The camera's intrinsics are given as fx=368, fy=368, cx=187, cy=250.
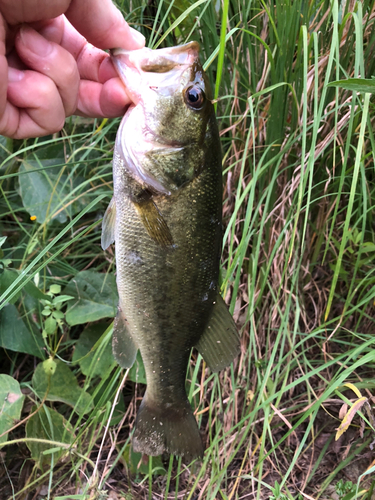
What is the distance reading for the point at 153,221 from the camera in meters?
1.08

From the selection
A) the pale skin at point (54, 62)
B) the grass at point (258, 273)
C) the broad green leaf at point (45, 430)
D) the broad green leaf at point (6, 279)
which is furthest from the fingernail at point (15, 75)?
the broad green leaf at point (45, 430)

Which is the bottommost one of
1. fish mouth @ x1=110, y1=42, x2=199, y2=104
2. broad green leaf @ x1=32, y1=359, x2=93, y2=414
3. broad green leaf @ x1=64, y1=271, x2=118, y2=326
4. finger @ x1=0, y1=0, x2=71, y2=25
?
broad green leaf @ x1=32, y1=359, x2=93, y2=414

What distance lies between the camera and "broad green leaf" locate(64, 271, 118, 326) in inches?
72.7

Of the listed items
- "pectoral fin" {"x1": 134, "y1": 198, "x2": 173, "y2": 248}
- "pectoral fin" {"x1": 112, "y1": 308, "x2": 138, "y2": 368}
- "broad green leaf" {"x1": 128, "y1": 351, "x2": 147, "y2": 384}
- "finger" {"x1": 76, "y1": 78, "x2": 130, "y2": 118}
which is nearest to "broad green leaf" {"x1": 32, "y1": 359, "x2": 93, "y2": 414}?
"broad green leaf" {"x1": 128, "y1": 351, "x2": 147, "y2": 384}

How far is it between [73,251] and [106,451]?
1098 millimetres

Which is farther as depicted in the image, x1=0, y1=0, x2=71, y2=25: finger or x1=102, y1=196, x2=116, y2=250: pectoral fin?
x1=102, y1=196, x2=116, y2=250: pectoral fin

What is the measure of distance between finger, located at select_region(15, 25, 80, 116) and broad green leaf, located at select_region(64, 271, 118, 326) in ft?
3.15

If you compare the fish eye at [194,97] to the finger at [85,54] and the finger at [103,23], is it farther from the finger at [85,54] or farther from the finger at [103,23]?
the finger at [85,54]

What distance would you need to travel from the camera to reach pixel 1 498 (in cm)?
178

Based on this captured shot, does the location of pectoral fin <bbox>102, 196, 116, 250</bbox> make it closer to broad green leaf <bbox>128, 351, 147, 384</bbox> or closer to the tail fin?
the tail fin

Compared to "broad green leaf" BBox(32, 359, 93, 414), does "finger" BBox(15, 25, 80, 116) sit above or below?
above

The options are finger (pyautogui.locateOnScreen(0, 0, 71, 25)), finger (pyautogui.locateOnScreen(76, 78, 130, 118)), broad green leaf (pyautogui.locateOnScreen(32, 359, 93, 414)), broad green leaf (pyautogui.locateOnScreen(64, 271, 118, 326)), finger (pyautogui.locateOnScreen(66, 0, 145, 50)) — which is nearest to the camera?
finger (pyautogui.locateOnScreen(0, 0, 71, 25))

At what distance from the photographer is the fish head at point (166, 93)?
42.0 inches

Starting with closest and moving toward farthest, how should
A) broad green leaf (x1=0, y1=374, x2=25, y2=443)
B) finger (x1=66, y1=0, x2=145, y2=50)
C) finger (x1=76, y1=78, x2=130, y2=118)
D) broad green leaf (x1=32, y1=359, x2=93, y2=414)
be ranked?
finger (x1=66, y1=0, x2=145, y2=50) < finger (x1=76, y1=78, x2=130, y2=118) < broad green leaf (x1=0, y1=374, x2=25, y2=443) < broad green leaf (x1=32, y1=359, x2=93, y2=414)
